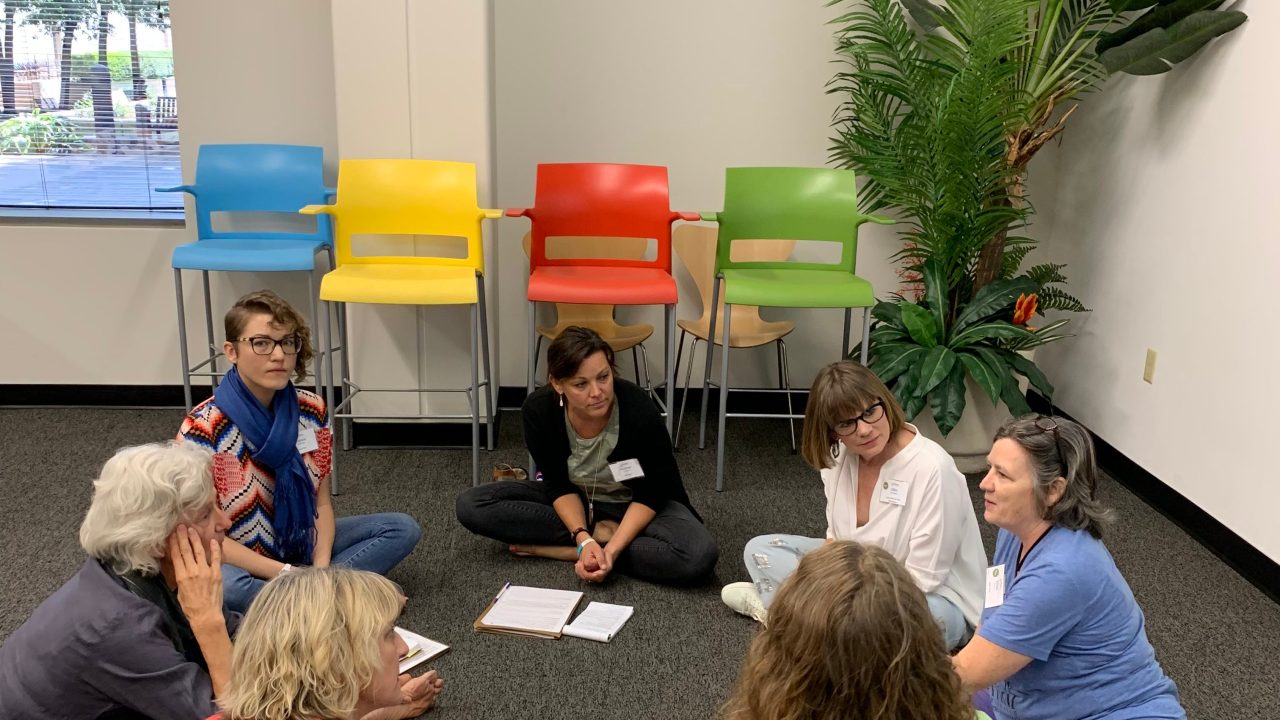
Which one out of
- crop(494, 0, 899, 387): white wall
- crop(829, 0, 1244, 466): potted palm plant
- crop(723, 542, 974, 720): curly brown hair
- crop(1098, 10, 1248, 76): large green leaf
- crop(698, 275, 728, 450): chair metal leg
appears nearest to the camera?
crop(723, 542, 974, 720): curly brown hair

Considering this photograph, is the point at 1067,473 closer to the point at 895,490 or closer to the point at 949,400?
the point at 895,490

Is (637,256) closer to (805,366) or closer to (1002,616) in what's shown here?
(805,366)

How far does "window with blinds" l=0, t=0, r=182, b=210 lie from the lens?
4.05 m

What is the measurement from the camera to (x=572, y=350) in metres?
2.60

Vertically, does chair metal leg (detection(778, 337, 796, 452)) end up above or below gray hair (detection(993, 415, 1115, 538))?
below

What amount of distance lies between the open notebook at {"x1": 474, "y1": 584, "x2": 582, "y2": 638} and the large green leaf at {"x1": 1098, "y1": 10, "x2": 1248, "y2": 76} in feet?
8.61

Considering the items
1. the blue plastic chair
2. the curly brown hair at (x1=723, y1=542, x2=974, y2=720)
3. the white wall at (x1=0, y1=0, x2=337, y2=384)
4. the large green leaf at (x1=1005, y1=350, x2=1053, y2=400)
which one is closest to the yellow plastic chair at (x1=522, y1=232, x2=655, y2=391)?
the blue plastic chair

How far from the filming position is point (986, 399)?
3.69m

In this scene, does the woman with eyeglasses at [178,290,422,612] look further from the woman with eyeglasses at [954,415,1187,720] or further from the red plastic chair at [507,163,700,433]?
the woman with eyeglasses at [954,415,1187,720]

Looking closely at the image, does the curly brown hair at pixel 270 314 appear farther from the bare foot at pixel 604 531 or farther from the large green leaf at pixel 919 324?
the large green leaf at pixel 919 324

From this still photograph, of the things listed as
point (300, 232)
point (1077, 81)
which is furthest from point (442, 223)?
point (1077, 81)

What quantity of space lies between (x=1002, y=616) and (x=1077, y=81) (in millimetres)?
2708

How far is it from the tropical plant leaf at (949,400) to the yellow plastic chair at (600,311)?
1201 millimetres

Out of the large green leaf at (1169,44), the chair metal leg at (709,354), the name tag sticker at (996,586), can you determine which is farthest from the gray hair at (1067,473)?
the large green leaf at (1169,44)
